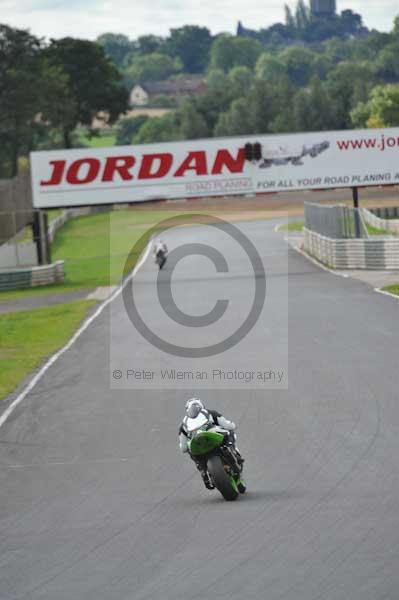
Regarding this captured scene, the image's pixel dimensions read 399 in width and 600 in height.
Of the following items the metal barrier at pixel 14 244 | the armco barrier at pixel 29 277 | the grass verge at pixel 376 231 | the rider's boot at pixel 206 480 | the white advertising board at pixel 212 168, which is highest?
the rider's boot at pixel 206 480

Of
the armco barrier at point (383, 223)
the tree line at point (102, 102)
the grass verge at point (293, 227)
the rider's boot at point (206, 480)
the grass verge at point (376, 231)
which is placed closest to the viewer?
the rider's boot at point (206, 480)

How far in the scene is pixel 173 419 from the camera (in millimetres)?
18125

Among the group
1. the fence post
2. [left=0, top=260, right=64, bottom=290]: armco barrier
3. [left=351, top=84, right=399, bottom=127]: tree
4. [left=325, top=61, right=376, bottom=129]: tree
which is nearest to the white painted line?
[left=0, top=260, right=64, bottom=290]: armco barrier

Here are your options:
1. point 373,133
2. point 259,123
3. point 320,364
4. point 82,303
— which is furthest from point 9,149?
point 320,364

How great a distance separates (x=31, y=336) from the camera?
32.2 meters

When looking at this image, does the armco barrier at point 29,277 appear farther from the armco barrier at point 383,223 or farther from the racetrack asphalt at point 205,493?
the racetrack asphalt at point 205,493

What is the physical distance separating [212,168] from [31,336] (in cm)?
1941

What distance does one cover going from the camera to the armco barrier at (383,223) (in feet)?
191

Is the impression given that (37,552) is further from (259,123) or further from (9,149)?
(259,123)


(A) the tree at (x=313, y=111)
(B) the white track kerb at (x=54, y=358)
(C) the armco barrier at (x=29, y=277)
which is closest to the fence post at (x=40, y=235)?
(C) the armco barrier at (x=29, y=277)

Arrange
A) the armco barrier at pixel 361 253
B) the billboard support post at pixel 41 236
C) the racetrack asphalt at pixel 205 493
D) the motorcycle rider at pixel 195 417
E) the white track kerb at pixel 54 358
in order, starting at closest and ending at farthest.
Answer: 1. the racetrack asphalt at pixel 205 493
2. the motorcycle rider at pixel 195 417
3. the white track kerb at pixel 54 358
4. the armco barrier at pixel 361 253
5. the billboard support post at pixel 41 236

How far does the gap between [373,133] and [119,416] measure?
33918 millimetres
